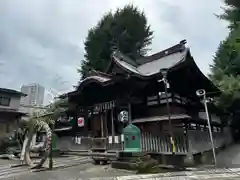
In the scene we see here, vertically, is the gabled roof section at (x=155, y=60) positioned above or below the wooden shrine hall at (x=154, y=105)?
above

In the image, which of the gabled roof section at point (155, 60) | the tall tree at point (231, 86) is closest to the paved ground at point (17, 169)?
the gabled roof section at point (155, 60)

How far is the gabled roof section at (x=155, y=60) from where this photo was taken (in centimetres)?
1728

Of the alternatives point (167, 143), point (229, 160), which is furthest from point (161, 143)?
point (229, 160)

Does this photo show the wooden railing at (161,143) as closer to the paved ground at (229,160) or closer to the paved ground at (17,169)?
the paved ground at (229,160)

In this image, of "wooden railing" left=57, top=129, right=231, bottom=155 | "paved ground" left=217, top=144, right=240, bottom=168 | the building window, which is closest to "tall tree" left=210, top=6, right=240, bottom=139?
Answer: "paved ground" left=217, top=144, right=240, bottom=168

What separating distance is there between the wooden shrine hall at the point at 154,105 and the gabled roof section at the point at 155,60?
89mm

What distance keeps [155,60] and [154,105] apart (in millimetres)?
7518

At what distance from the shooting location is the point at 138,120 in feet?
46.4

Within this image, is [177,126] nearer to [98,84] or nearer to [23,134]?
[98,84]

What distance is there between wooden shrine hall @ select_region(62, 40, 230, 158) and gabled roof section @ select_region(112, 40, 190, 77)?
0.29 ft

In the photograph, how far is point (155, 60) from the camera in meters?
21.0

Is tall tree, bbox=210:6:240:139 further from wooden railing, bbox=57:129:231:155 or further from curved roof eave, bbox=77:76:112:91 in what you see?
curved roof eave, bbox=77:76:112:91

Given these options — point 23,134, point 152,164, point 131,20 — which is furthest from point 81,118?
point 131,20

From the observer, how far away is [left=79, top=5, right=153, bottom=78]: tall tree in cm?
3023
